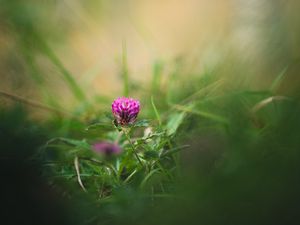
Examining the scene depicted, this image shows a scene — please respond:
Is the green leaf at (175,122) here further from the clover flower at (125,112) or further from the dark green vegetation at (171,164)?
the clover flower at (125,112)

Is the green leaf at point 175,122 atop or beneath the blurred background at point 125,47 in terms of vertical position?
beneath

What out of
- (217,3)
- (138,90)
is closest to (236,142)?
(138,90)

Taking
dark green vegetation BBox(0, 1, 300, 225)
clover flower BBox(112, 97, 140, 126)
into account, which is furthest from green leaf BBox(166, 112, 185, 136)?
clover flower BBox(112, 97, 140, 126)

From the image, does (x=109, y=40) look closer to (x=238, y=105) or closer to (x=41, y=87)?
(x=41, y=87)

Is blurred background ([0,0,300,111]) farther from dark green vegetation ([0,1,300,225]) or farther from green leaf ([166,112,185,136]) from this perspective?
green leaf ([166,112,185,136])

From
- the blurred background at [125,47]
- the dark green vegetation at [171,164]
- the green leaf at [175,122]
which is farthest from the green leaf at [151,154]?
the blurred background at [125,47]

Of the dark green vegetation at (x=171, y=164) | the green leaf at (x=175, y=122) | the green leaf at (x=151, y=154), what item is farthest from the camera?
the green leaf at (x=175, y=122)

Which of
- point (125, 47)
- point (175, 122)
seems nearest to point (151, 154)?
point (175, 122)

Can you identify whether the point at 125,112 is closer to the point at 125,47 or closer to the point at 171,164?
the point at 171,164
